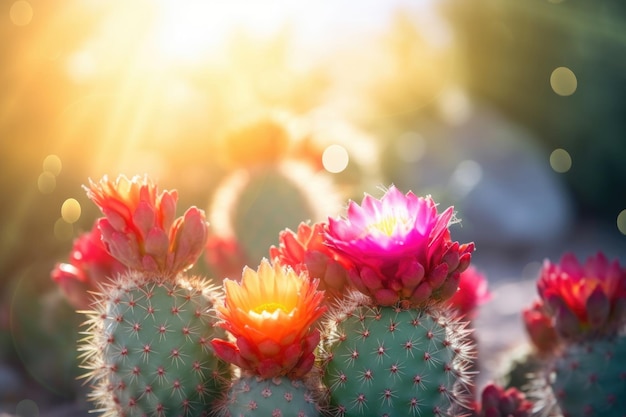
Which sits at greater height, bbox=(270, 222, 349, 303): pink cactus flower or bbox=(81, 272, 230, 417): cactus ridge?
bbox=(270, 222, 349, 303): pink cactus flower

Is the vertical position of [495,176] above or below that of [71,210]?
below

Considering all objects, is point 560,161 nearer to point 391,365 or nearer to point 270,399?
point 391,365

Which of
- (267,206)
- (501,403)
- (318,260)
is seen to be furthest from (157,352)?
(267,206)

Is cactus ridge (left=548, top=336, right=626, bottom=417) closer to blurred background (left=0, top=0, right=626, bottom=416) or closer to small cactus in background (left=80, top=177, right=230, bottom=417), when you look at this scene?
blurred background (left=0, top=0, right=626, bottom=416)

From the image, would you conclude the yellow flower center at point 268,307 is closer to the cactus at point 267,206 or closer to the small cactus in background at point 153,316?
the small cactus in background at point 153,316

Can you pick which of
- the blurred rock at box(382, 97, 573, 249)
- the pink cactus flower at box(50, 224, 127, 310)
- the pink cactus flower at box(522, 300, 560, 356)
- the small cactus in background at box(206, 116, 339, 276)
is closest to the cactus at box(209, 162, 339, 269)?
the small cactus in background at box(206, 116, 339, 276)

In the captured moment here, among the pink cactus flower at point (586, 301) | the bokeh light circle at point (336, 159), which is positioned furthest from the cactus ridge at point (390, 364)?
the bokeh light circle at point (336, 159)
